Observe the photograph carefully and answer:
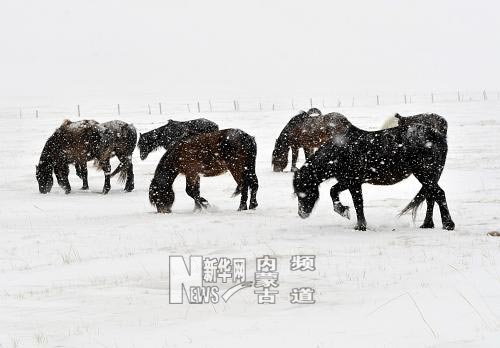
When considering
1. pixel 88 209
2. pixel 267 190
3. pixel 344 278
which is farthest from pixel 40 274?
pixel 267 190

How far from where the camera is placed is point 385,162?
9453 mm

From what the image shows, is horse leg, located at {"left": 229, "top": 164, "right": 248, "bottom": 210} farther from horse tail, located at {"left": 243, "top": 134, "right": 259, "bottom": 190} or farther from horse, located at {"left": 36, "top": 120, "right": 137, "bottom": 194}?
horse, located at {"left": 36, "top": 120, "right": 137, "bottom": 194}

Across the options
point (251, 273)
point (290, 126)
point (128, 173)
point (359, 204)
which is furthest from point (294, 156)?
point (251, 273)

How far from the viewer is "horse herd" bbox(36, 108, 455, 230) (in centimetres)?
938

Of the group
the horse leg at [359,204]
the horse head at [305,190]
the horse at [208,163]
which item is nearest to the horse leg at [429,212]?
the horse leg at [359,204]

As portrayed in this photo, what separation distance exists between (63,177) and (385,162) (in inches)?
386

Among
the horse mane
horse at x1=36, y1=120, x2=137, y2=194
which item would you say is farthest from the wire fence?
horse at x1=36, y1=120, x2=137, y2=194

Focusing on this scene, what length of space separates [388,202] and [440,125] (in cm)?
Result: 294

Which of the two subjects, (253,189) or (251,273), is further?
(253,189)

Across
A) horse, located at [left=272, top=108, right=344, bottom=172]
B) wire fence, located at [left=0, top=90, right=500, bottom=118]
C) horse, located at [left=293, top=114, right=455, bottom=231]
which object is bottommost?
wire fence, located at [left=0, top=90, right=500, bottom=118]

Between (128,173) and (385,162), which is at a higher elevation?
(385,162)

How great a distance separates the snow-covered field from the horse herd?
1.74ft

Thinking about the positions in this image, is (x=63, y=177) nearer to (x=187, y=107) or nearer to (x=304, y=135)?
(x=304, y=135)

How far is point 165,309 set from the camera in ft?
19.1
